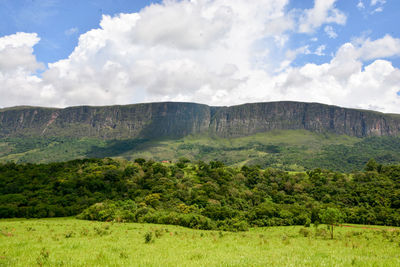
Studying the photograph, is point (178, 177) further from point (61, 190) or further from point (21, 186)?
point (21, 186)

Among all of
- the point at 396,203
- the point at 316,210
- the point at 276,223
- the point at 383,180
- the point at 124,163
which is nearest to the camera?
the point at 276,223

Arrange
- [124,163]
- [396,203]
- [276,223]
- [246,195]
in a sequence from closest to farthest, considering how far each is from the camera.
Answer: [276,223]
[396,203]
[246,195]
[124,163]

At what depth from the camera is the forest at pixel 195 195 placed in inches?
2926

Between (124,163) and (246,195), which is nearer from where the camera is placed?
(246,195)

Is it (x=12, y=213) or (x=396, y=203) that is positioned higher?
(x=396, y=203)

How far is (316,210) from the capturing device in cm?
8294

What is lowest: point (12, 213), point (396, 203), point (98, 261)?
point (12, 213)

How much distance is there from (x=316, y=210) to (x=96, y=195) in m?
78.8

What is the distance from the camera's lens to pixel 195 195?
324 ft

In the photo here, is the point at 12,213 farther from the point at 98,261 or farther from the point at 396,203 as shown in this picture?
the point at 396,203

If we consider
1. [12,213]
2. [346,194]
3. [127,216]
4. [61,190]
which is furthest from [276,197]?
[12,213]

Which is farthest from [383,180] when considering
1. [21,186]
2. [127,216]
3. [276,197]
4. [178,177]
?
[21,186]

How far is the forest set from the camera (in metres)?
74.3

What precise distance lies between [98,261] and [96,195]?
90.5m
